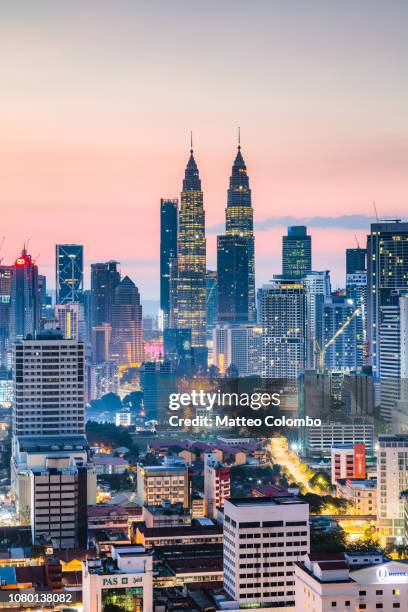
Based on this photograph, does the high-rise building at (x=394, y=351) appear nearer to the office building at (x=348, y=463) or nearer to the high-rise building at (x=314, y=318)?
the high-rise building at (x=314, y=318)

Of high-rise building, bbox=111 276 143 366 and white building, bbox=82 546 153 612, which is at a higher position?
high-rise building, bbox=111 276 143 366

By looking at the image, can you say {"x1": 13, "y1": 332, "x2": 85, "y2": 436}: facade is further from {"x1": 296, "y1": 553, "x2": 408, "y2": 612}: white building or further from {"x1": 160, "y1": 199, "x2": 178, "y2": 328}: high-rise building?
{"x1": 160, "y1": 199, "x2": 178, "y2": 328}: high-rise building

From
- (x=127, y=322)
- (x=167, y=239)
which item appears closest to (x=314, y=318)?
(x=127, y=322)

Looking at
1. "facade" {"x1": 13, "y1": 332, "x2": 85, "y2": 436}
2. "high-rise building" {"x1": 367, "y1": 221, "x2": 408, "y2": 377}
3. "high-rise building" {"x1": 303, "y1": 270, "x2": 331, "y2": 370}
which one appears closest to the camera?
"facade" {"x1": 13, "y1": 332, "x2": 85, "y2": 436}

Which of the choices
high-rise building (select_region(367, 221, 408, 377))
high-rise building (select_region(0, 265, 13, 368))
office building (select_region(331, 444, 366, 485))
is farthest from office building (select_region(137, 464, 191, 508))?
high-rise building (select_region(0, 265, 13, 368))

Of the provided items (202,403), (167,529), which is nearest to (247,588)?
(167,529)

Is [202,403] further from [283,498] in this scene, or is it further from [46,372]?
[283,498]
